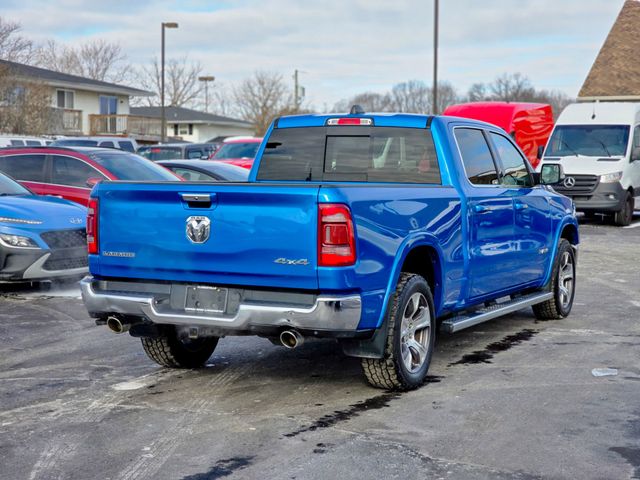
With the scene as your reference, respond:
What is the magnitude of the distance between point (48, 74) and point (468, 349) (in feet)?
158

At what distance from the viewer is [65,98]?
5519 cm

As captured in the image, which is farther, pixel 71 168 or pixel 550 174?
pixel 71 168

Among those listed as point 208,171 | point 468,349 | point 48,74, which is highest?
point 48,74

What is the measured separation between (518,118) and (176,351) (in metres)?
21.2

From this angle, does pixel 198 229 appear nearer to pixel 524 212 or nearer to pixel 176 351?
pixel 176 351

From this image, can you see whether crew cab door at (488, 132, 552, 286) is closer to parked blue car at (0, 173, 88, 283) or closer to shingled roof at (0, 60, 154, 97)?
parked blue car at (0, 173, 88, 283)

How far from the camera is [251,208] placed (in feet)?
19.6

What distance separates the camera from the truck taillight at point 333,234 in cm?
575

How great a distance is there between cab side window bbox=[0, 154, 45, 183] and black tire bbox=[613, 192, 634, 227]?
41.0 ft

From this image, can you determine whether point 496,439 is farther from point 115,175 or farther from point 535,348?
point 115,175

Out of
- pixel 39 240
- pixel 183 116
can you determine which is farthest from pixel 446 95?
pixel 39 240

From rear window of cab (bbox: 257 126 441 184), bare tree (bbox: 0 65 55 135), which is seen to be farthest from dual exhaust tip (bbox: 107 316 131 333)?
bare tree (bbox: 0 65 55 135)

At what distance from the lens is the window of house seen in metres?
54.7

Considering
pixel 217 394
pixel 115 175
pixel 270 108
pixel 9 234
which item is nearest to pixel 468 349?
pixel 217 394
